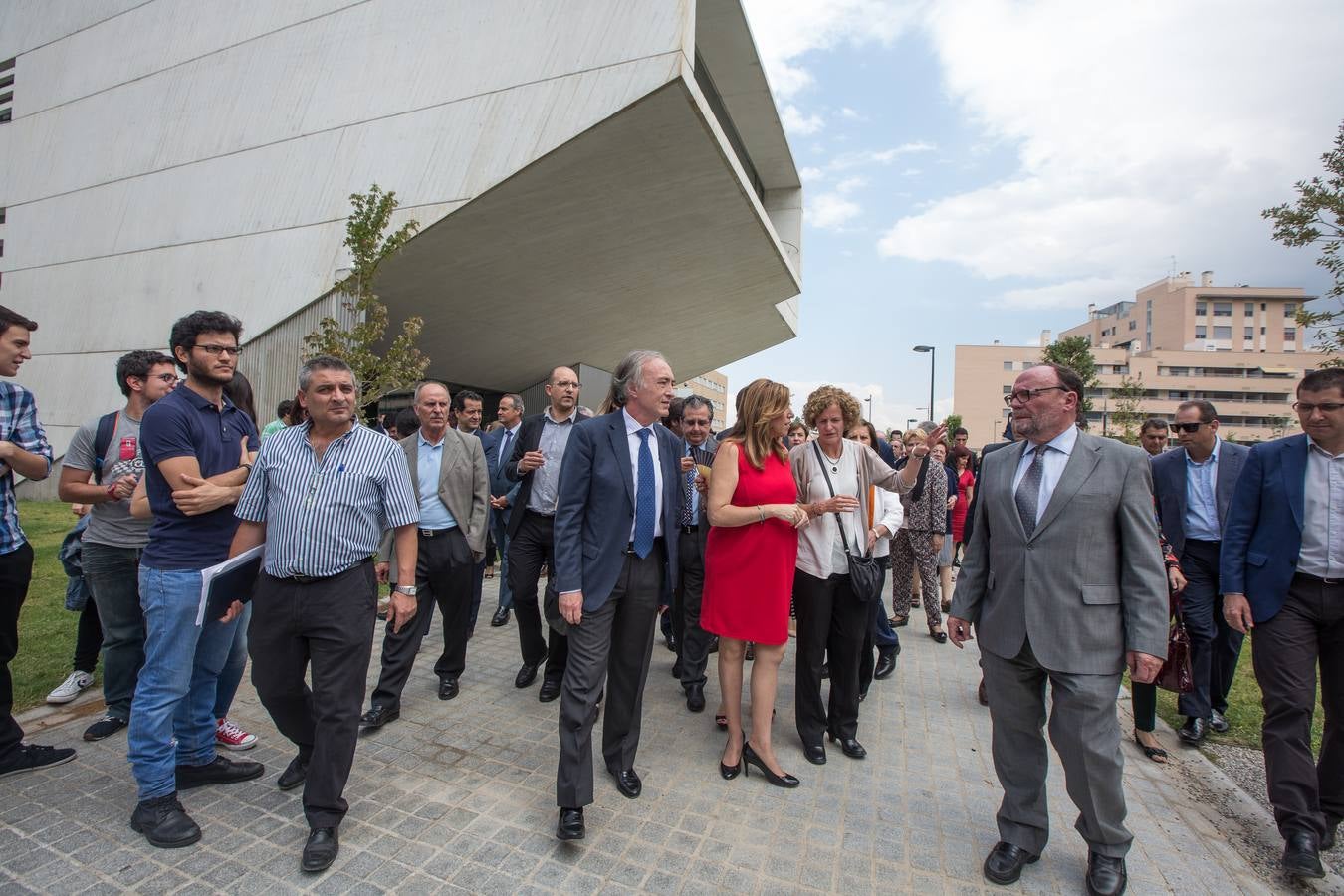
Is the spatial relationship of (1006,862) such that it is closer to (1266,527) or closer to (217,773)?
(1266,527)

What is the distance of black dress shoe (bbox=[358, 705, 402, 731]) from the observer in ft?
12.5

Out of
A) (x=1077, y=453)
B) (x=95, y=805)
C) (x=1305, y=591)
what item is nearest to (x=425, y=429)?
(x=95, y=805)

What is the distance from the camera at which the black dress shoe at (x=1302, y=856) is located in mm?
2738

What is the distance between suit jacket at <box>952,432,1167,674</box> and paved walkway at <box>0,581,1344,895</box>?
1.06 metres

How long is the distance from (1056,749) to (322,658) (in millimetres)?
3166

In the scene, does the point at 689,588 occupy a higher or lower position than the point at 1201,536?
lower

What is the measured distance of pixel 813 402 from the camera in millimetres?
3973

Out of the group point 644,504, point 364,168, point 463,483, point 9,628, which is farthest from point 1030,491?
point 364,168

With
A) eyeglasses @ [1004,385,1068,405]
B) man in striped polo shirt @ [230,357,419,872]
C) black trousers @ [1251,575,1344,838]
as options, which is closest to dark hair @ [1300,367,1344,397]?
black trousers @ [1251,575,1344,838]

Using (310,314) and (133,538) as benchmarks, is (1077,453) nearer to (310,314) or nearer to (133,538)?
(133,538)

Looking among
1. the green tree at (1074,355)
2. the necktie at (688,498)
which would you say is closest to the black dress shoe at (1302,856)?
the necktie at (688,498)

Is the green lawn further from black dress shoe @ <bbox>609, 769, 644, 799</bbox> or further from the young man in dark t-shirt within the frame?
black dress shoe @ <bbox>609, 769, 644, 799</bbox>

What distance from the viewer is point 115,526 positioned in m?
3.49

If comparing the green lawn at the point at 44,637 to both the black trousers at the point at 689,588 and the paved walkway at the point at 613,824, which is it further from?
the black trousers at the point at 689,588
